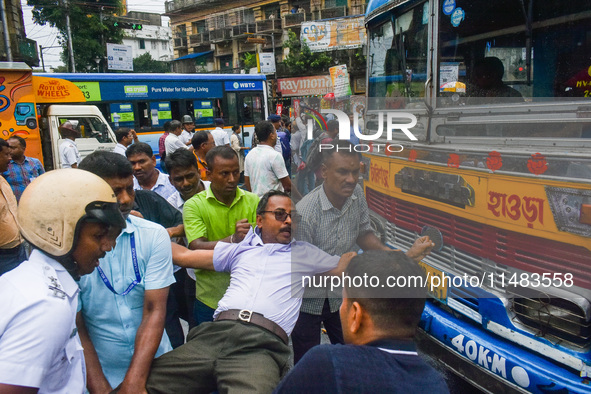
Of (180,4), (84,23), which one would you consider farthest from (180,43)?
(84,23)

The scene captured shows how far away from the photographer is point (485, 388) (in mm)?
2207

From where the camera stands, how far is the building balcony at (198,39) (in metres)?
42.3

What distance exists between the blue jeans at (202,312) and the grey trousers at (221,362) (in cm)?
62

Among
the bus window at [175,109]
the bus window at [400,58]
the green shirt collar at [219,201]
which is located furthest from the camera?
the bus window at [175,109]

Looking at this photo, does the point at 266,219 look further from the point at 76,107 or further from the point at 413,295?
the point at 76,107

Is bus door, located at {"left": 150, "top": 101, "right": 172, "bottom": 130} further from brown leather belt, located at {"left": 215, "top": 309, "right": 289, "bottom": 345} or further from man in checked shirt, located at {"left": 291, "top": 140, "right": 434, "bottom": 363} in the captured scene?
brown leather belt, located at {"left": 215, "top": 309, "right": 289, "bottom": 345}

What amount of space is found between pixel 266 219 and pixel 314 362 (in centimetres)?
120

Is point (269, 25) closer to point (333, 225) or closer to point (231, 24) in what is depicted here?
point (231, 24)

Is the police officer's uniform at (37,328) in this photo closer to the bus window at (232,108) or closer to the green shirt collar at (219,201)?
the green shirt collar at (219,201)

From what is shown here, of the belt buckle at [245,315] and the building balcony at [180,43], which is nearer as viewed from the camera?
the belt buckle at [245,315]

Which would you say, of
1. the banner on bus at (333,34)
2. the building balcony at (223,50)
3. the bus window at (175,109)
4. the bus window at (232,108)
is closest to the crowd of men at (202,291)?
the bus window at (175,109)

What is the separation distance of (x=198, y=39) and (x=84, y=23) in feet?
62.2

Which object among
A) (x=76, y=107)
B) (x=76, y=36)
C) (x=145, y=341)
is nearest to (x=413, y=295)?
(x=145, y=341)

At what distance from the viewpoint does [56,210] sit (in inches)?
53.0
